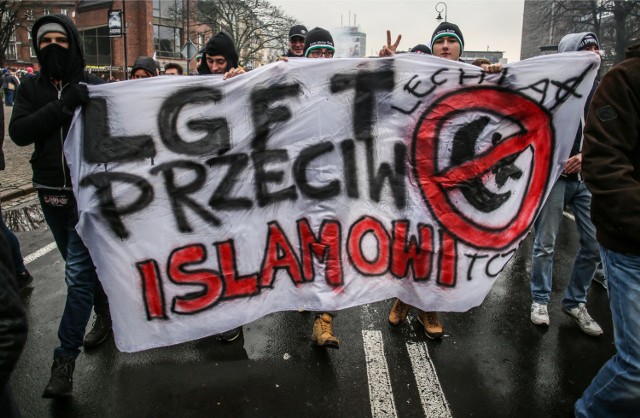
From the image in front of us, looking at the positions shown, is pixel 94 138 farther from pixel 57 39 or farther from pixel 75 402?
pixel 75 402

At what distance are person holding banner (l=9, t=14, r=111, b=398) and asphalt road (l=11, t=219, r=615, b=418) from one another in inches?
11.9

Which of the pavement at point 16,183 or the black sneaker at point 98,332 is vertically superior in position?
the pavement at point 16,183

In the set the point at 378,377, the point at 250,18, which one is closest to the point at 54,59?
the point at 378,377

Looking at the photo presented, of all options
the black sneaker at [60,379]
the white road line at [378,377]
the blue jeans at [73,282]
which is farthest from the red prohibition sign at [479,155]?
the black sneaker at [60,379]

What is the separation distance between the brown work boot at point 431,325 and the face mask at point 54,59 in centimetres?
295

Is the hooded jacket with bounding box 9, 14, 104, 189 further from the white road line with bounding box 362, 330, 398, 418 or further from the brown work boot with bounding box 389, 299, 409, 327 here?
the brown work boot with bounding box 389, 299, 409, 327

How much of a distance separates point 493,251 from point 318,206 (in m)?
1.16

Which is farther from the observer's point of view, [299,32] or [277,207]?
[299,32]

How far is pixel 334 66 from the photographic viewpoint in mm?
2928

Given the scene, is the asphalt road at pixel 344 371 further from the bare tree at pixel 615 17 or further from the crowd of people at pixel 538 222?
the bare tree at pixel 615 17

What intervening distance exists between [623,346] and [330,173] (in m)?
1.77

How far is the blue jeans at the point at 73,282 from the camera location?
111 inches

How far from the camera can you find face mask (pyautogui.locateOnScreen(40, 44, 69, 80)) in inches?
110

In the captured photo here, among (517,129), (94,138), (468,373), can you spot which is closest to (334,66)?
(517,129)
